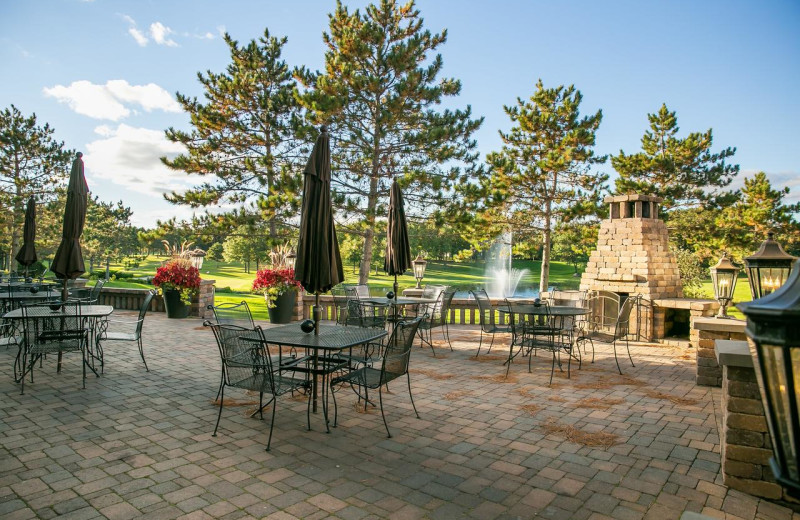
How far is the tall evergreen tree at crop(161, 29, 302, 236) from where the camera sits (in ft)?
51.8

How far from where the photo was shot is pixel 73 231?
5.79 metres

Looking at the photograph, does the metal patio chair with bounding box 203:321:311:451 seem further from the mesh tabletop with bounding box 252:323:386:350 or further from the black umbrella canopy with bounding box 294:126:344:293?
the black umbrella canopy with bounding box 294:126:344:293

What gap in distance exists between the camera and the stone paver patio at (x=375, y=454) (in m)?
2.56

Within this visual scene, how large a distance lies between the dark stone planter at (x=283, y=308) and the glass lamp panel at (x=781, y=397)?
357 inches

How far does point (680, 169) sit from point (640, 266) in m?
12.5

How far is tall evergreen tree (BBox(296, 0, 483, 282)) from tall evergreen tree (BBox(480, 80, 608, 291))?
2671 millimetres

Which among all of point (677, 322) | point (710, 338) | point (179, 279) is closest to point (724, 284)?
point (710, 338)

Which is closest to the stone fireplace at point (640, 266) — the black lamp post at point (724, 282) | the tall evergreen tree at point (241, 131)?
the black lamp post at point (724, 282)

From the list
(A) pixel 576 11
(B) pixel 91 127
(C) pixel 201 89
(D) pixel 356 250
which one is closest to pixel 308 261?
(A) pixel 576 11

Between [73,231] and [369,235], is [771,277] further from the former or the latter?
[369,235]

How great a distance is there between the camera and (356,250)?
3112cm

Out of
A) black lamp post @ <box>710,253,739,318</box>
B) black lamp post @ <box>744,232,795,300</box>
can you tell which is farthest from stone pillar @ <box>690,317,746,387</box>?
black lamp post @ <box>744,232,795,300</box>

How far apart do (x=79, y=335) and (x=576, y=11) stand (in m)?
10.2

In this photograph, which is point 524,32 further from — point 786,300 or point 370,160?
point 786,300
